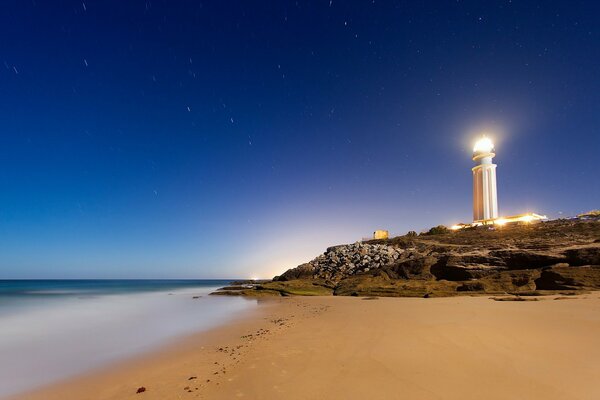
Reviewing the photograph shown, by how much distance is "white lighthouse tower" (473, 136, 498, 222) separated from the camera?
45.8m

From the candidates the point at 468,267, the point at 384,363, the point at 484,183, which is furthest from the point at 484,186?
the point at 384,363

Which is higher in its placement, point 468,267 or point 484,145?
point 484,145

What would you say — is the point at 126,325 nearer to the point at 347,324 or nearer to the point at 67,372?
the point at 67,372

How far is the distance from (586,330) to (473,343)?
9.21 feet

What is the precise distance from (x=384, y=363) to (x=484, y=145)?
5030 centimetres

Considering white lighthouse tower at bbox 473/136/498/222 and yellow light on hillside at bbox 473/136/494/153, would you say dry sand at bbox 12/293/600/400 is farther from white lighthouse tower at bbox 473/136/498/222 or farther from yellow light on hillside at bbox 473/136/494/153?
yellow light on hillside at bbox 473/136/494/153

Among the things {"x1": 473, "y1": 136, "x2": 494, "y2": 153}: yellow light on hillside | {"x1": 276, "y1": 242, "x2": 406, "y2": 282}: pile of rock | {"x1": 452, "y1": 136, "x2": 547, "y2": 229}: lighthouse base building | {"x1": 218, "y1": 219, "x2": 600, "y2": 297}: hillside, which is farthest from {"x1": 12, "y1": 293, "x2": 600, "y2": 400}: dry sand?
{"x1": 473, "y1": 136, "x2": 494, "y2": 153}: yellow light on hillside

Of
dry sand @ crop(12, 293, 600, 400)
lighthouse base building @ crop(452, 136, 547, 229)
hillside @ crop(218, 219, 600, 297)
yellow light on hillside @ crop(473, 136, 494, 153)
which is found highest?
yellow light on hillside @ crop(473, 136, 494, 153)

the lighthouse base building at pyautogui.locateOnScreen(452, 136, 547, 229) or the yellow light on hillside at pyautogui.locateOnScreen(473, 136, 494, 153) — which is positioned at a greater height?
the yellow light on hillside at pyautogui.locateOnScreen(473, 136, 494, 153)

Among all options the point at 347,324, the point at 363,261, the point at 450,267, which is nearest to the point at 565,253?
the point at 450,267

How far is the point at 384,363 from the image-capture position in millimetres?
5520

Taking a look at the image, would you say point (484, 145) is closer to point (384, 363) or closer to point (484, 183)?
point (484, 183)

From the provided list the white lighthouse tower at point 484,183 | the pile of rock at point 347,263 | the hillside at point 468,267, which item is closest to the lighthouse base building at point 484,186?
the white lighthouse tower at point 484,183

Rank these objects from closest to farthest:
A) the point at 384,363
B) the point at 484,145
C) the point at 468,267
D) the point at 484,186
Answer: the point at 384,363
the point at 468,267
the point at 484,186
the point at 484,145
